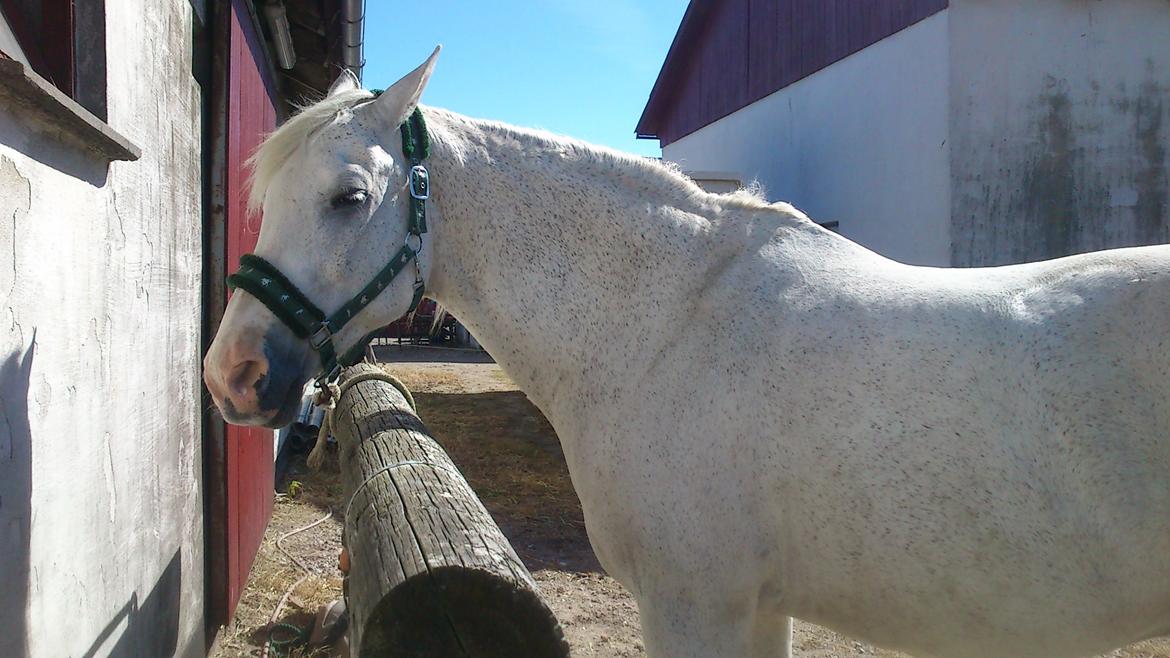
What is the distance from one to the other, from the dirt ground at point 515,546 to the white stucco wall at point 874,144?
448cm

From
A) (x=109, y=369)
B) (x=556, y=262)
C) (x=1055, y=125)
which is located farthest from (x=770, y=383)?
(x=1055, y=125)

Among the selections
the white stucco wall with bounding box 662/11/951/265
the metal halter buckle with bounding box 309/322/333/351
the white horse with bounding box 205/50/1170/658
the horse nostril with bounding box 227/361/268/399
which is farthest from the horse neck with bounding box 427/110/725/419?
the white stucco wall with bounding box 662/11/951/265

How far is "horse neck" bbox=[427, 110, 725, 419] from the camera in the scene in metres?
2.06

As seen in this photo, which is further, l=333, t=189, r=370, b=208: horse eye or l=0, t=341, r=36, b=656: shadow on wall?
l=333, t=189, r=370, b=208: horse eye

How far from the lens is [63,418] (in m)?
1.67

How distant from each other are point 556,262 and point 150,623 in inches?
68.9

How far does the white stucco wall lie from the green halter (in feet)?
24.4

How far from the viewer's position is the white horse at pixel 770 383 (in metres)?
1.68

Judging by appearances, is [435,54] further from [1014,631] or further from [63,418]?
[1014,631]

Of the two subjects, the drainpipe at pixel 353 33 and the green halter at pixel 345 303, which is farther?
the drainpipe at pixel 353 33

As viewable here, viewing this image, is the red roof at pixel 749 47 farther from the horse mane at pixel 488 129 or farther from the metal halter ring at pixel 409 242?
the metal halter ring at pixel 409 242

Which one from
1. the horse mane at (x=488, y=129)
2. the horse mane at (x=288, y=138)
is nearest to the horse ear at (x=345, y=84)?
the horse mane at (x=488, y=129)

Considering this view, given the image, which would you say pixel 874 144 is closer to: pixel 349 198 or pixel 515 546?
pixel 515 546

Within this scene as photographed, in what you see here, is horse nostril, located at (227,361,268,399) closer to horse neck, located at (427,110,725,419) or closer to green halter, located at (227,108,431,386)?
green halter, located at (227,108,431,386)
